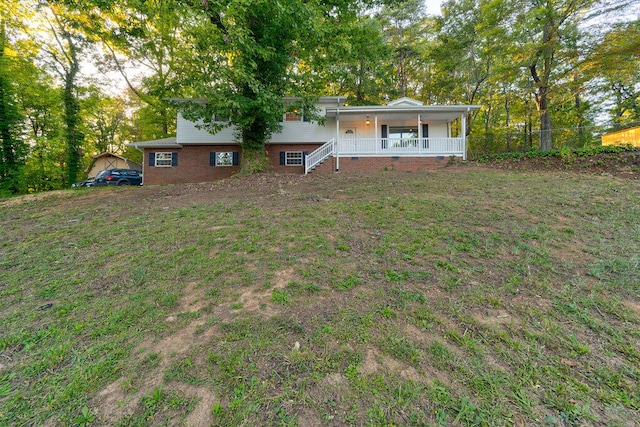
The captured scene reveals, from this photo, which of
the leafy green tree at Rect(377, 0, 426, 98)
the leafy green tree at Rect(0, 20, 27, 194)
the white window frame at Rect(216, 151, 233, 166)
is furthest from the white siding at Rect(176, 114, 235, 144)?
the leafy green tree at Rect(377, 0, 426, 98)

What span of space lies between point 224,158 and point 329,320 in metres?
14.9

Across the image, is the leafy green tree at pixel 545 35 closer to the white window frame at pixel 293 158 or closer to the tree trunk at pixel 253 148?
the white window frame at pixel 293 158

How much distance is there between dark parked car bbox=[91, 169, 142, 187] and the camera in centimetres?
1612

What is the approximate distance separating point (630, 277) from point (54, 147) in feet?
70.3

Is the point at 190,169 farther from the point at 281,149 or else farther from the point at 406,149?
the point at 406,149

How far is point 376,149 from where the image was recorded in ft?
42.4

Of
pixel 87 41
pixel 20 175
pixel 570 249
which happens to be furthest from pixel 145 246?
pixel 87 41

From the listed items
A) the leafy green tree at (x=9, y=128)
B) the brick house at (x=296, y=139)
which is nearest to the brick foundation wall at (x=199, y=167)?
the brick house at (x=296, y=139)

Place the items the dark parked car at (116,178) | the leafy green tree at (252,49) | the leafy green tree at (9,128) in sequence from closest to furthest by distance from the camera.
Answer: the leafy green tree at (252,49), the leafy green tree at (9,128), the dark parked car at (116,178)

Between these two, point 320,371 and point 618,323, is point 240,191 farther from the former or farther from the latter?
point 618,323

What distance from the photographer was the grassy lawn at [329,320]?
1699 millimetres

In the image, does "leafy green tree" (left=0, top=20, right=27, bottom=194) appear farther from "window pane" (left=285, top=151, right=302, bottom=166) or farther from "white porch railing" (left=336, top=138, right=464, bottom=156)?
"white porch railing" (left=336, top=138, right=464, bottom=156)

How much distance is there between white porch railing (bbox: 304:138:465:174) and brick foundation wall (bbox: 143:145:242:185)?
537 centimetres

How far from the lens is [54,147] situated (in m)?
14.1
